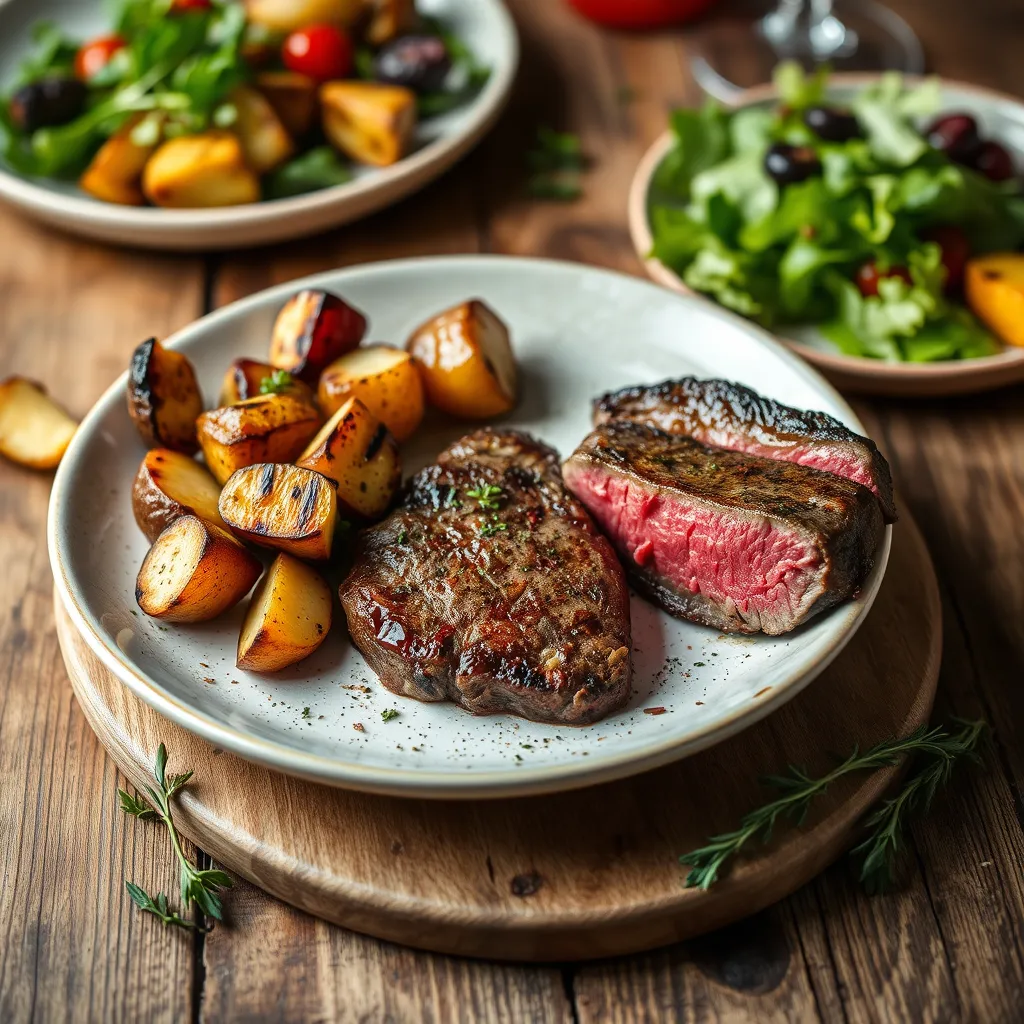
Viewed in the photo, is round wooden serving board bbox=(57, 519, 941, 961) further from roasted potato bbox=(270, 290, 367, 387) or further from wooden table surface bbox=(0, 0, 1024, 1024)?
roasted potato bbox=(270, 290, 367, 387)

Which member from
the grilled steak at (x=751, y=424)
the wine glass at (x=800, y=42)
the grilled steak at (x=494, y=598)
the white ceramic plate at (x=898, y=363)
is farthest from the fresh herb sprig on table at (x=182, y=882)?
the wine glass at (x=800, y=42)

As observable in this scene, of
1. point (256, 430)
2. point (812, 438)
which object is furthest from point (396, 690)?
point (812, 438)

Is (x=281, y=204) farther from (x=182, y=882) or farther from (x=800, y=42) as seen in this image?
(x=800, y=42)

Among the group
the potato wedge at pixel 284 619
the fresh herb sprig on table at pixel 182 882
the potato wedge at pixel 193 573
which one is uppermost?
the potato wedge at pixel 193 573

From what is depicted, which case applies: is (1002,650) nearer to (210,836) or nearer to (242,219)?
(210,836)

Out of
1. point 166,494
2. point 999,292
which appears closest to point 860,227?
point 999,292

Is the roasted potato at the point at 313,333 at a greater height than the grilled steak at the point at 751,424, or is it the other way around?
the roasted potato at the point at 313,333

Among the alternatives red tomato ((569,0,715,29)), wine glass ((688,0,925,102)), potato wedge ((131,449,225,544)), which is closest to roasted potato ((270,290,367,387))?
potato wedge ((131,449,225,544))

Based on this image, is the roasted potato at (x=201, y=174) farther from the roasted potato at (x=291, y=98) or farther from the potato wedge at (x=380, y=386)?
the potato wedge at (x=380, y=386)

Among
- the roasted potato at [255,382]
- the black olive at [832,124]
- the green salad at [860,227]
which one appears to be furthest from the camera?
the black olive at [832,124]
